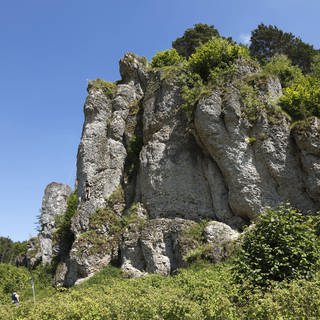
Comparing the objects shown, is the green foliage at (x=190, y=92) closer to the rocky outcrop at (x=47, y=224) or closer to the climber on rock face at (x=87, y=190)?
the climber on rock face at (x=87, y=190)

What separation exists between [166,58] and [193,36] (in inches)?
561

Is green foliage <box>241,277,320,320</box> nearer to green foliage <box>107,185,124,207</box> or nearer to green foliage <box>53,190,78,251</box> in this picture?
green foliage <box>107,185,124,207</box>

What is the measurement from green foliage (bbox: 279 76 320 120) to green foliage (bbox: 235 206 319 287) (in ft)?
37.8

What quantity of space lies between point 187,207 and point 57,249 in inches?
521

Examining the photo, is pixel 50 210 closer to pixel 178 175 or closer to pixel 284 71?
pixel 178 175

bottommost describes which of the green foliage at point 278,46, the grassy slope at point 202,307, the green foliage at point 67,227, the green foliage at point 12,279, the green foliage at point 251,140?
the grassy slope at point 202,307

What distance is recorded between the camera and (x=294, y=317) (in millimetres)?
7777

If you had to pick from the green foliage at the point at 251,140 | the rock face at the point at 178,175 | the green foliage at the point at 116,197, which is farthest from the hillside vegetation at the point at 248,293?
the green foliage at the point at 116,197

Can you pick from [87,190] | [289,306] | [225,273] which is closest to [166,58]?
[87,190]

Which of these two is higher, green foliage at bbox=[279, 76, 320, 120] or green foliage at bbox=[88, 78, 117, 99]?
green foliage at bbox=[88, 78, 117, 99]

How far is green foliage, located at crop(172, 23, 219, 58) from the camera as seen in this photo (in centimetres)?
4632

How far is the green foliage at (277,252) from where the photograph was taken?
12.4 metres

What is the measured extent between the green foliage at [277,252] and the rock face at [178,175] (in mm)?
7978

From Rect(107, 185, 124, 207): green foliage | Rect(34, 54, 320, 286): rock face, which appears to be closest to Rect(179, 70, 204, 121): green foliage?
Rect(34, 54, 320, 286): rock face
